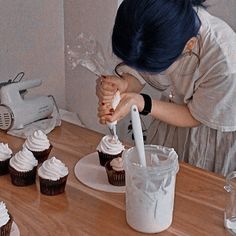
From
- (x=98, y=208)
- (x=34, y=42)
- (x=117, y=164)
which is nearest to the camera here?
(x=98, y=208)

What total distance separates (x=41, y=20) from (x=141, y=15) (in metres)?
0.96

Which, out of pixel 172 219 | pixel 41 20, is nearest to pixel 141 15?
pixel 172 219

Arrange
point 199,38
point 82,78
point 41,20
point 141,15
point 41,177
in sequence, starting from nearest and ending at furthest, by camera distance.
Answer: point 141,15, point 41,177, point 199,38, point 41,20, point 82,78

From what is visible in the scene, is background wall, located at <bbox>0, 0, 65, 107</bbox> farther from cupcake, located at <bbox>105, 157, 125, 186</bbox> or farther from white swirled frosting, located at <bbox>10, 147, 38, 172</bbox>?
cupcake, located at <bbox>105, 157, 125, 186</bbox>

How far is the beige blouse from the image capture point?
1266 mm

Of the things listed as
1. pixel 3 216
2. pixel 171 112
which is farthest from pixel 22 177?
pixel 171 112

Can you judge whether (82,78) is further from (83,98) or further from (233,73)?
(233,73)

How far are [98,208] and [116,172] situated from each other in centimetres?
12

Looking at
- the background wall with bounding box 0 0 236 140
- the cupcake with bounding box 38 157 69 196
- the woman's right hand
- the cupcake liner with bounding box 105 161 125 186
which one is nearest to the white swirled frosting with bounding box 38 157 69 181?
the cupcake with bounding box 38 157 69 196

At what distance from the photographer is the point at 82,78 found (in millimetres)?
2047

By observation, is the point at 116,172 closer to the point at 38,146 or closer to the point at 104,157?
the point at 104,157

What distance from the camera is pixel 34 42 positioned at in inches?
74.4

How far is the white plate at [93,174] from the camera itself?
46.7 inches

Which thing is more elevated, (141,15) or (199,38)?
(141,15)
